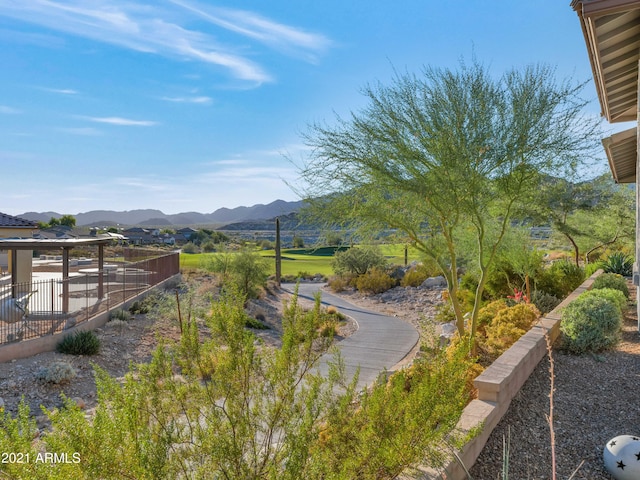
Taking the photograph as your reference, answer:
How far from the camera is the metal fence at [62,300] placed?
1227 centimetres

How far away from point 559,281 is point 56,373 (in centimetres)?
1428

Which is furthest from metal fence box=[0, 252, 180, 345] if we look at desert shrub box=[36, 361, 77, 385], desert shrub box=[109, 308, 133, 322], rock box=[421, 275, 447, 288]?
rock box=[421, 275, 447, 288]

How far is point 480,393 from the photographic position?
563cm

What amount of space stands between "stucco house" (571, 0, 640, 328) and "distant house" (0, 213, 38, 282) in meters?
18.6

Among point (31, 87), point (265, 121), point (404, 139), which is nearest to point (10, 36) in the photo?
point (31, 87)

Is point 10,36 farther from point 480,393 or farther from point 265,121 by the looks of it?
point 480,393

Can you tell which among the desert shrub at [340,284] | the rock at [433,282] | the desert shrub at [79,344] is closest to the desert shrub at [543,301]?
the desert shrub at [79,344]

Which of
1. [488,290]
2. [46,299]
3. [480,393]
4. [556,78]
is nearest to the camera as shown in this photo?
[480,393]

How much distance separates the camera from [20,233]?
20.1 metres

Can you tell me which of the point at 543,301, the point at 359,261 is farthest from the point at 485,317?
the point at 359,261

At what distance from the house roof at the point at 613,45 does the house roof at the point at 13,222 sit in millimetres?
20907

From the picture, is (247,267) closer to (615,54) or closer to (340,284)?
(340,284)

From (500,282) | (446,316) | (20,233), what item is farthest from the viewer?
(20,233)

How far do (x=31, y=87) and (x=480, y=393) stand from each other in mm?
22136
